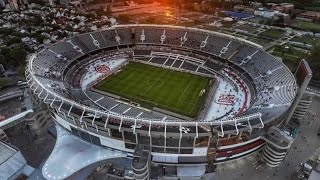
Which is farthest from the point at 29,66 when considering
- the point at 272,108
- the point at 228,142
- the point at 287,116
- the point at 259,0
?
the point at 259,0

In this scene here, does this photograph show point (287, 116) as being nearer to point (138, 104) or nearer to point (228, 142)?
point (228, 142)

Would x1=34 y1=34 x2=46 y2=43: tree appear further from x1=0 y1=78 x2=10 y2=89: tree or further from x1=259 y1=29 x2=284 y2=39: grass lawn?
x1=259 y1=29 x2=284 y2=39: grass lawn

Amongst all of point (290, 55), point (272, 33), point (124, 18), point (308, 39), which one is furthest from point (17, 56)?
point (308, 39)

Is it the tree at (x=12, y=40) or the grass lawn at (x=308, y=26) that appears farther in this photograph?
the grass lawn at (x=308, y=26)

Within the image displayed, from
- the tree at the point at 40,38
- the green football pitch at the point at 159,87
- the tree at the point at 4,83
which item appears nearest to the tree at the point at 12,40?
the tree at the point at 40,38

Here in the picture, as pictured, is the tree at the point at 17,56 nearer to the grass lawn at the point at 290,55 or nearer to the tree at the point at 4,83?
the tree at the point at 4,83

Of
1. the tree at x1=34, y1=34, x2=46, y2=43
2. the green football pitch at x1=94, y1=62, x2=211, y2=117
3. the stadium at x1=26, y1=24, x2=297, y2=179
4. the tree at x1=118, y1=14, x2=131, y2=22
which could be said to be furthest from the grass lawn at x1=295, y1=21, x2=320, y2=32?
the tree at x1=34, y1=34, x2=46, y2=43
